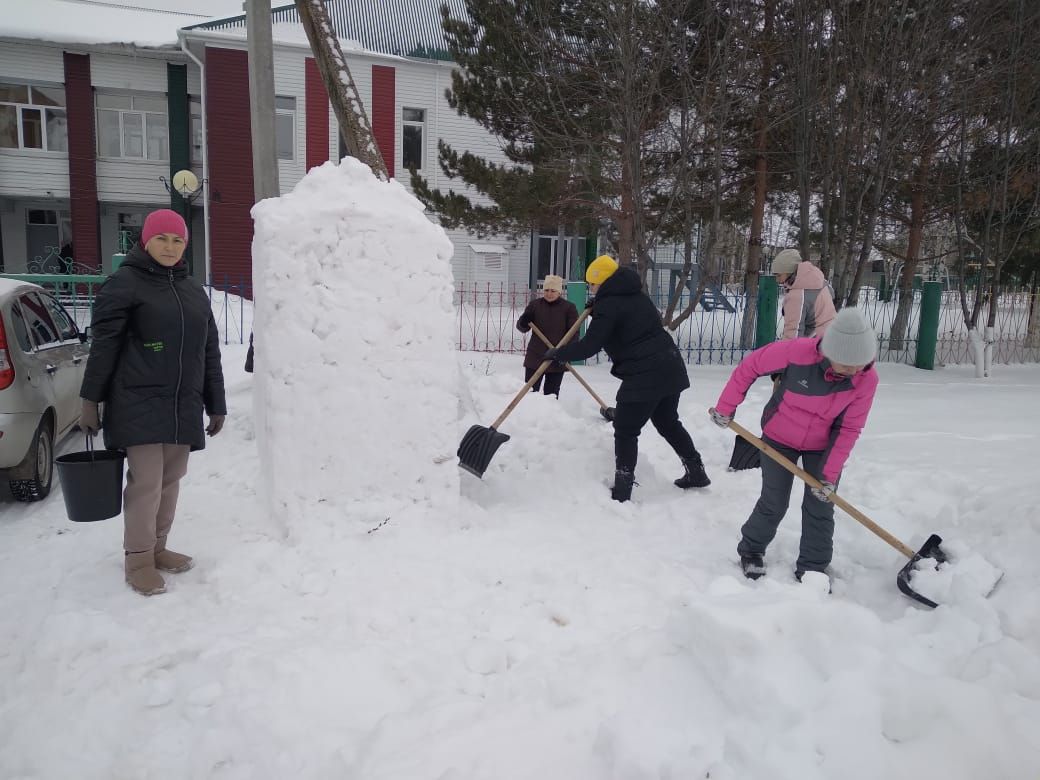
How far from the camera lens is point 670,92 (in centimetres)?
850

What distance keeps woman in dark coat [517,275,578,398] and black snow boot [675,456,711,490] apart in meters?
2.03

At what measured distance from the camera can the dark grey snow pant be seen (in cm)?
364

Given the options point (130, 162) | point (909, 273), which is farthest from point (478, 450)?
point (130, 162)

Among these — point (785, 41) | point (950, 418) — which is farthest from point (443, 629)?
point (785, 41)

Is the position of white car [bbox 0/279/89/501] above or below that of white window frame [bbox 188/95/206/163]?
below

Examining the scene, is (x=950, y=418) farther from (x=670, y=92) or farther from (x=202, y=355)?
(x=202, y=355)

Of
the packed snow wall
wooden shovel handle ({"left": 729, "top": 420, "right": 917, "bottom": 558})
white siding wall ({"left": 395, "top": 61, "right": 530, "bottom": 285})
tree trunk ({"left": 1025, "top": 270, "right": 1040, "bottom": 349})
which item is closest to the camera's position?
wooden shovel handle ({"left": 729, "top": 420, "right": 917, "bottom": 558})

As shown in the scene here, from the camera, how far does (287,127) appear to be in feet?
61.9

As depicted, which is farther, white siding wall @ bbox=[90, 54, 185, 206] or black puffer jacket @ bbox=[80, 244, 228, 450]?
white siding wall @ bbox=[90, 54, 185, 206]

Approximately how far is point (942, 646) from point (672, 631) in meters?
1.01

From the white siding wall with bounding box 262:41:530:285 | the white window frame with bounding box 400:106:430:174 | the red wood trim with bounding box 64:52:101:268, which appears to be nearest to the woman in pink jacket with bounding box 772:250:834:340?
the white siding wall with bounding box 262:41:530:285

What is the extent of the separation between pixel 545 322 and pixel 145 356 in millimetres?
4164

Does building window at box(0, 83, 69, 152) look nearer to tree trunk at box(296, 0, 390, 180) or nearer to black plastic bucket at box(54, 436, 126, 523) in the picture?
tree trunk at box(296, 0, 390, 180)

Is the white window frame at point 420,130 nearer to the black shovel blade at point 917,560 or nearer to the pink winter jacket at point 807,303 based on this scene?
the pink winter jacket at point 807,303
